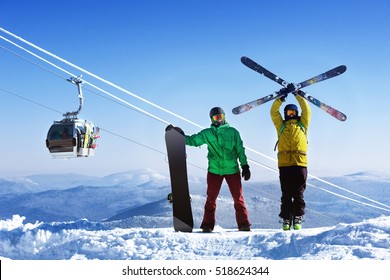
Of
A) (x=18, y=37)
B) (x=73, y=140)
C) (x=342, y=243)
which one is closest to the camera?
(x=342, y=243)

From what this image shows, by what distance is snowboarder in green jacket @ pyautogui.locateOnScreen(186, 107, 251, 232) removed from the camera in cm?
1050

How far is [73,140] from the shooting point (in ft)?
42.3

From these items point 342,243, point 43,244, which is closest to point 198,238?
point 342,243

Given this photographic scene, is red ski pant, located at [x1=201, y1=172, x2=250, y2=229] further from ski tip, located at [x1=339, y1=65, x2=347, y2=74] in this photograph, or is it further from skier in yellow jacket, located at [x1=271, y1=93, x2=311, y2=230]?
ski tip, located at [x1=339, y1=65, x2=347, y2=74]

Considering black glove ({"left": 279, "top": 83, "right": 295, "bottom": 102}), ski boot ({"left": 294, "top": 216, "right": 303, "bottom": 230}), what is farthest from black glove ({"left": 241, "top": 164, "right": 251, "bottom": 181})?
black glove ({"left": 279, "top": 83, "right": 295, "bottom": 102})

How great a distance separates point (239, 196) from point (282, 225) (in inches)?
41.0

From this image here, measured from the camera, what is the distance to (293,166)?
405 inches

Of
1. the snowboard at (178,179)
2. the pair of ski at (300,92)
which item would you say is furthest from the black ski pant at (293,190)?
the snowboard at (178,179)

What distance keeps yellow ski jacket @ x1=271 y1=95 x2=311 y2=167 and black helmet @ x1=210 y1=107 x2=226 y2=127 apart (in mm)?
1029

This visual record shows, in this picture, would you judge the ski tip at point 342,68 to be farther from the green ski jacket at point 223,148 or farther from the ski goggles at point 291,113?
the green ski jacket at point 223,148

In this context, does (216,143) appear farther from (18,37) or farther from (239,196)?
(18,37)

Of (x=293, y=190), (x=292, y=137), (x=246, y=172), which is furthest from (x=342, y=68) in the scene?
(x=246, y=172)

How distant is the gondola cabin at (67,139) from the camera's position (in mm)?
12922
